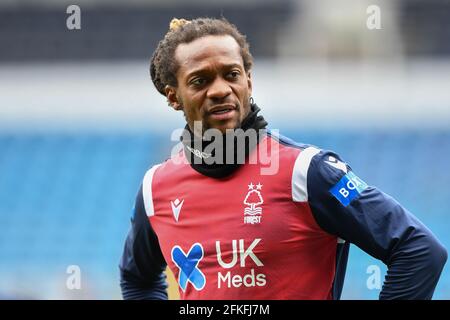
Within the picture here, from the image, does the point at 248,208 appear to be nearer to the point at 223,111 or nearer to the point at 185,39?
the point at 223,111

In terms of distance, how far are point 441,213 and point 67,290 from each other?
166 inches

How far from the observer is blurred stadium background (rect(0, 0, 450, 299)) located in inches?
408

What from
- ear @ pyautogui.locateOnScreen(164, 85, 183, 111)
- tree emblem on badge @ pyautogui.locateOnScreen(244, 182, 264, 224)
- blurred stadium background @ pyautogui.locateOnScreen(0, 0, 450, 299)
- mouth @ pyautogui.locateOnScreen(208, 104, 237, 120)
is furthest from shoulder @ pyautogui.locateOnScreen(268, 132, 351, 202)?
blurred stadium background @ pyautogui.locateOnScreen(0, 0, 450, 299)

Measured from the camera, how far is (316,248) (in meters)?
2.84

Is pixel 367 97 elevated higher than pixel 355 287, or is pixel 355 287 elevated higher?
pixel 367 97

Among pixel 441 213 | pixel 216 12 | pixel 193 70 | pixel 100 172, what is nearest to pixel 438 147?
pixel 441 213

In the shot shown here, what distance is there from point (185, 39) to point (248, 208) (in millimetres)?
637

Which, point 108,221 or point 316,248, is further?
point 108,221

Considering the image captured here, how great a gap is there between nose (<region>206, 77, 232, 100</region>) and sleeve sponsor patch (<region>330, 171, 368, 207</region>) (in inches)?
19.3

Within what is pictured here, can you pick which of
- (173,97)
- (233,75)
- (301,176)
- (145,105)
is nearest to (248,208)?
(301,176)

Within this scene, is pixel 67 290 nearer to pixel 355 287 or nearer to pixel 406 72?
pixel 355 287

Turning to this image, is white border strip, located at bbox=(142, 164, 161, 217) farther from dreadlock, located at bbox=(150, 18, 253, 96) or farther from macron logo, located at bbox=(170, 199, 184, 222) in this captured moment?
dreadlock, located at bbox=(150, 18, 253, 96)

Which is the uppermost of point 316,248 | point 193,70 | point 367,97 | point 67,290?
point 193,70
